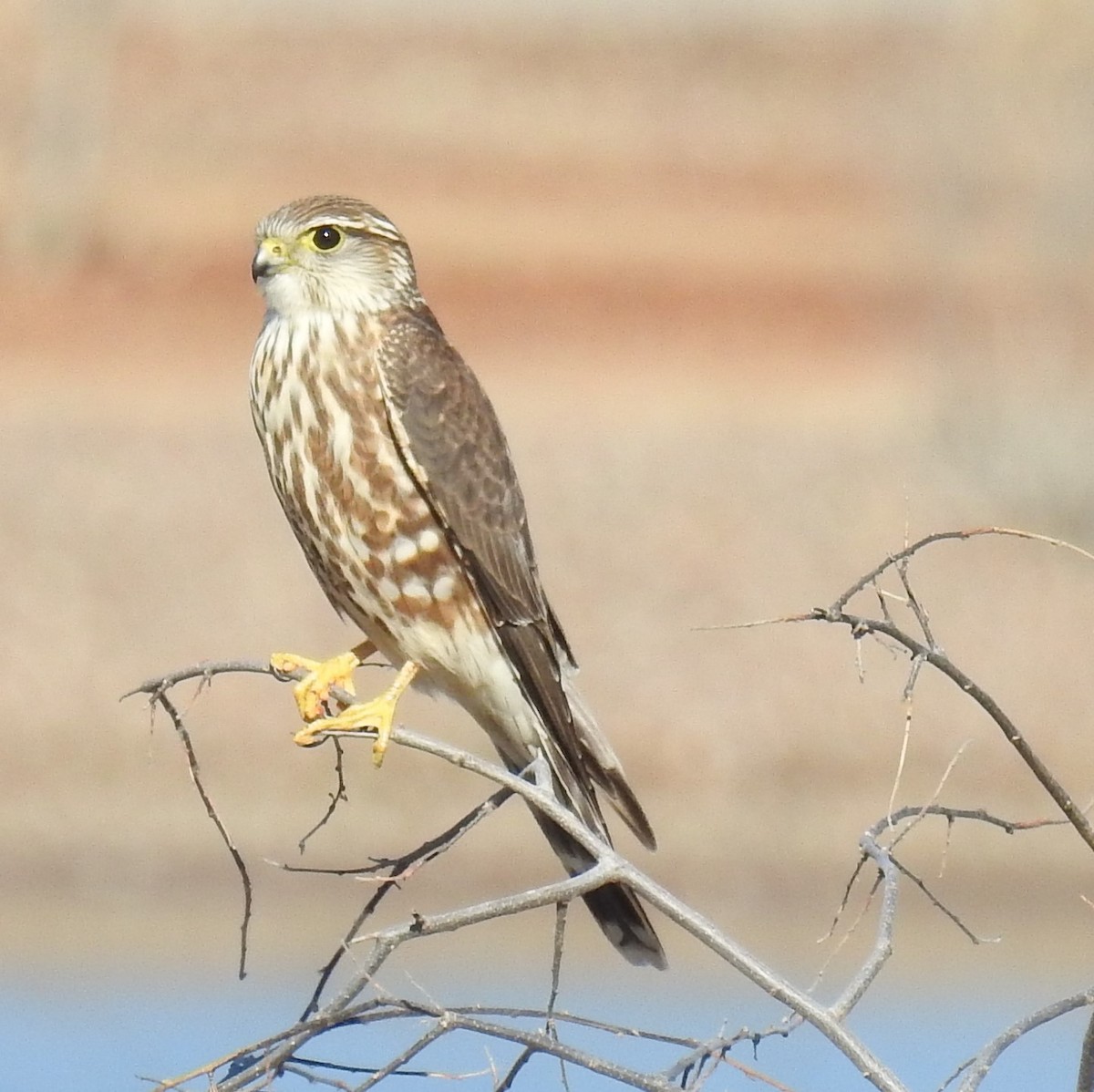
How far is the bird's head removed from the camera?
4.30m

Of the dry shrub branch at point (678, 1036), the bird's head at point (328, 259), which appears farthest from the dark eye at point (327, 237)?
the dry shrub branch at point (678, 1036)

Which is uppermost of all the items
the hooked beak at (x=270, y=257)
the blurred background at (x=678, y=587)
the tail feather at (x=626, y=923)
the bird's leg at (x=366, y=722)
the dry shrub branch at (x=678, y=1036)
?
the blurred background at (x=678, y=587)

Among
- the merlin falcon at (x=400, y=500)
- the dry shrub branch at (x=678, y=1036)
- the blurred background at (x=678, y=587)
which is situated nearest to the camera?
the dry shrub branch at (x=678, y=1036)

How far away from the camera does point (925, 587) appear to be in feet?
40.3

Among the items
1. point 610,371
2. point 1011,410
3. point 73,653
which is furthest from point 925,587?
point 610,371

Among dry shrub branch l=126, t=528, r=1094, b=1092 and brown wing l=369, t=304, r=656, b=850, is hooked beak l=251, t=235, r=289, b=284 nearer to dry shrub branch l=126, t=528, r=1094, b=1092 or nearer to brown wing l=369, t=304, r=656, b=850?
brown wing l=369, t=304, r=656, b=850

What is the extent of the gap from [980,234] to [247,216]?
38.0 ft

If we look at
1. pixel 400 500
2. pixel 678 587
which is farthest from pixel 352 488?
pixel 678 587

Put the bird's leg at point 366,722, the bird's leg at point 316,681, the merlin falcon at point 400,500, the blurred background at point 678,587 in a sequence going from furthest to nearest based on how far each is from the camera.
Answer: the blurred background at point 678,587 < the merlin falcon at point 400,500 < the bird's leg at point 316,681 < the bird's leg at point 366,722

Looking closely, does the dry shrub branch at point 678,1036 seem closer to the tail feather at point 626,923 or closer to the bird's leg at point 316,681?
the tail feather at point 626,923

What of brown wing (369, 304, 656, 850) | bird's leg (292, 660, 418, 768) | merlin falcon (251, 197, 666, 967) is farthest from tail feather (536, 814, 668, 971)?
bird's leg (292, 660, 418, 768)

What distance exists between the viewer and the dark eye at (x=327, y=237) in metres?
4.35

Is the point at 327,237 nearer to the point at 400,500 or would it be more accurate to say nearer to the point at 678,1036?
the point at 400,500

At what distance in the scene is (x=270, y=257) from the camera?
170 inches
